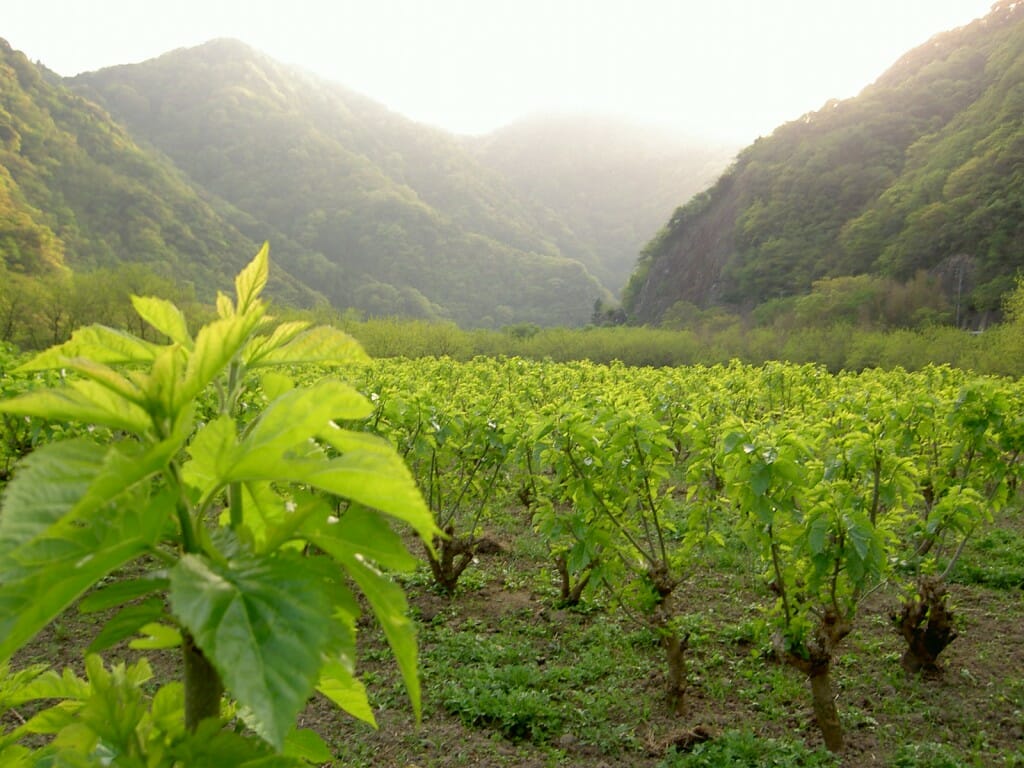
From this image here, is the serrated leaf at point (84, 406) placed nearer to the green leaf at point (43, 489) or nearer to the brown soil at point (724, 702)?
the green leaf at point (43, 489)

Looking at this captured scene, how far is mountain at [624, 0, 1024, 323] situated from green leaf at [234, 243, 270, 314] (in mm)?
44367

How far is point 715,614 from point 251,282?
259 inches

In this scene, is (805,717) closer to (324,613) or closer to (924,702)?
(924,702)

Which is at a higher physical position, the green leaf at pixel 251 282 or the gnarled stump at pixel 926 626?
the green leaf at pixel 251 282

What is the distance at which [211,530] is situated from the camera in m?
0.75

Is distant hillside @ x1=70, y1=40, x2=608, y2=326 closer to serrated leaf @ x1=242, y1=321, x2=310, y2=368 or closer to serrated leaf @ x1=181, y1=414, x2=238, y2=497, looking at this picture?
serrated leaf @ x1=242, y1=321, x2=310, y2=368

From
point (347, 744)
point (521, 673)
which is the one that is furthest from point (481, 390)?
point (347, 744)

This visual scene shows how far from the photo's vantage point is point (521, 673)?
16.8 feet

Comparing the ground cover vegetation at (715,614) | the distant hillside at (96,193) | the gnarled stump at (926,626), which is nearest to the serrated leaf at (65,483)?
the ground cover vegetation at (715,614)

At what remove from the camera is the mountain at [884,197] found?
128 feet

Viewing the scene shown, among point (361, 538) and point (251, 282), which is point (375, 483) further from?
point (251, 282)

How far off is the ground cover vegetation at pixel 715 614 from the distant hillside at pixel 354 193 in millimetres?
76394

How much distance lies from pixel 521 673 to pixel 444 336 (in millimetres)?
35396

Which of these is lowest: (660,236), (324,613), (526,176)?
(324,613)
